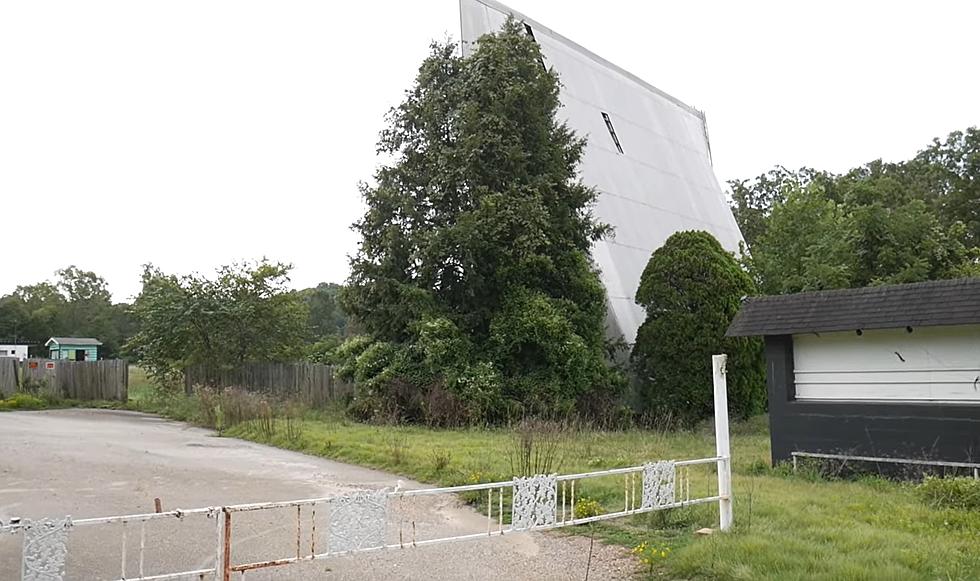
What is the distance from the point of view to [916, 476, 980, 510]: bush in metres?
7.84

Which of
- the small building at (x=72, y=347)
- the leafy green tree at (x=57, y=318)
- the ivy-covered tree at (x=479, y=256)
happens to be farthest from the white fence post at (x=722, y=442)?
the leafy green tree at (x=57, y=318)

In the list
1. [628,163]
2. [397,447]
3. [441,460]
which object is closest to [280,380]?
[397,447]

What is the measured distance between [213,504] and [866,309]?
8166 millimetres

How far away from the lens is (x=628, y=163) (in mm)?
25750

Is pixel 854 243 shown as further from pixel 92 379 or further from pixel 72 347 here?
pixel 72 347

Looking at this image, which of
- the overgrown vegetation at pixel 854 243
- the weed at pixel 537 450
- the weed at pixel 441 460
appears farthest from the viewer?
the overgrown vegetation at pixel 854 243

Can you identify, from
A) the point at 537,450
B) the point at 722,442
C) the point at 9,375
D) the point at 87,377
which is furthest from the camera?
the point at 87,377

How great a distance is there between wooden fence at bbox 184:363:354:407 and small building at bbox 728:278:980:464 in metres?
11.4

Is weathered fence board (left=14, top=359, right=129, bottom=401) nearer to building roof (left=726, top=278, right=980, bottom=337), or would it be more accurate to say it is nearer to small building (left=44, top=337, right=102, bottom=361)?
building roof (left=726, top=278, right=980, bottom=337)

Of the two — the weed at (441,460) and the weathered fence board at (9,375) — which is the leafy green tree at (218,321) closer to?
the weathered fence board at (9,375)

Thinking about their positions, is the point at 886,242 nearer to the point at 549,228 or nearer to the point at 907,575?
the point at 549,228

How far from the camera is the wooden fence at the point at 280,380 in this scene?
20.8 metres

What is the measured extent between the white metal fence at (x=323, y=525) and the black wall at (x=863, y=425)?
7.51ft

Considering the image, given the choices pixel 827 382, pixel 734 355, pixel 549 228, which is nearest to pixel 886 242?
pixel 734 355
